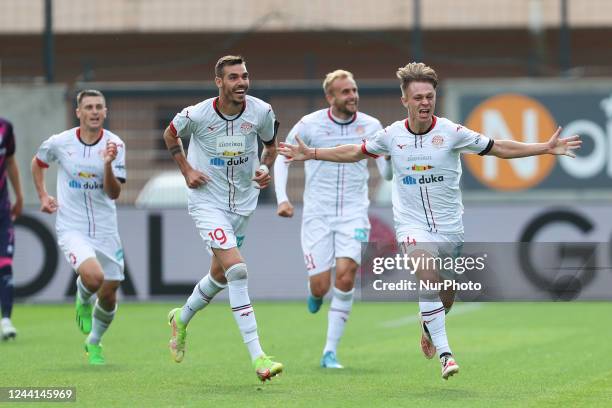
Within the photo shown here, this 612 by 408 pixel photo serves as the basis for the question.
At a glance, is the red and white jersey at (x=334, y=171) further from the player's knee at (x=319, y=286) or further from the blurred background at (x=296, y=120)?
the blurred background at (x=296, y=120)

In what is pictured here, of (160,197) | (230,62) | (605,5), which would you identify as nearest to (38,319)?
(160,197)

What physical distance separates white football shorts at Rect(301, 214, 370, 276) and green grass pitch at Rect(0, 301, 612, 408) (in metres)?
0.86

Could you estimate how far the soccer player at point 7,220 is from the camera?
14492 mm

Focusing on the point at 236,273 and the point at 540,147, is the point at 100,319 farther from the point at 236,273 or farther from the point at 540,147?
the point at 540,147

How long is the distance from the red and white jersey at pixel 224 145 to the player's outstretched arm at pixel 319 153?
44cm

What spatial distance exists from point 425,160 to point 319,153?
0.76 meters

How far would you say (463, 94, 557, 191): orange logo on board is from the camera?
21.1 meters

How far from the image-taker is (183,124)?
35.4 feet

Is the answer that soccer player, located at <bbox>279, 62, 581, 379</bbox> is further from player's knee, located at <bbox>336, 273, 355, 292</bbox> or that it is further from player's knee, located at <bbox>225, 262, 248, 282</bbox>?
player's knee, located at <bbox>336, 273, 355, 292</bbox>

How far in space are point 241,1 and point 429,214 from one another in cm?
2053

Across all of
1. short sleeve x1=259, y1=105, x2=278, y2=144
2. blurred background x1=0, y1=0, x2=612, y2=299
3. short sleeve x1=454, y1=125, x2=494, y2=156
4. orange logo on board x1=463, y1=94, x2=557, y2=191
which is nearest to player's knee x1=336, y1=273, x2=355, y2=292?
short sleeve x1=259, y1=105, x2=278, y2=144

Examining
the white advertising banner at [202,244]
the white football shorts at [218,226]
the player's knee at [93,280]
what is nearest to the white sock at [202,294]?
the white football shorts at [218,226]

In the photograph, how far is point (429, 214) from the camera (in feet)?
34.5

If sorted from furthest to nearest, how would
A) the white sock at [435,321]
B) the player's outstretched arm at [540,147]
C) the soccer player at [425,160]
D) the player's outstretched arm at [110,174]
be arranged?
the player's outstretched arm at [110,174], the soccer player at [425,160], the white sock at [435,321], the player's outstretched arm at [540,147]
